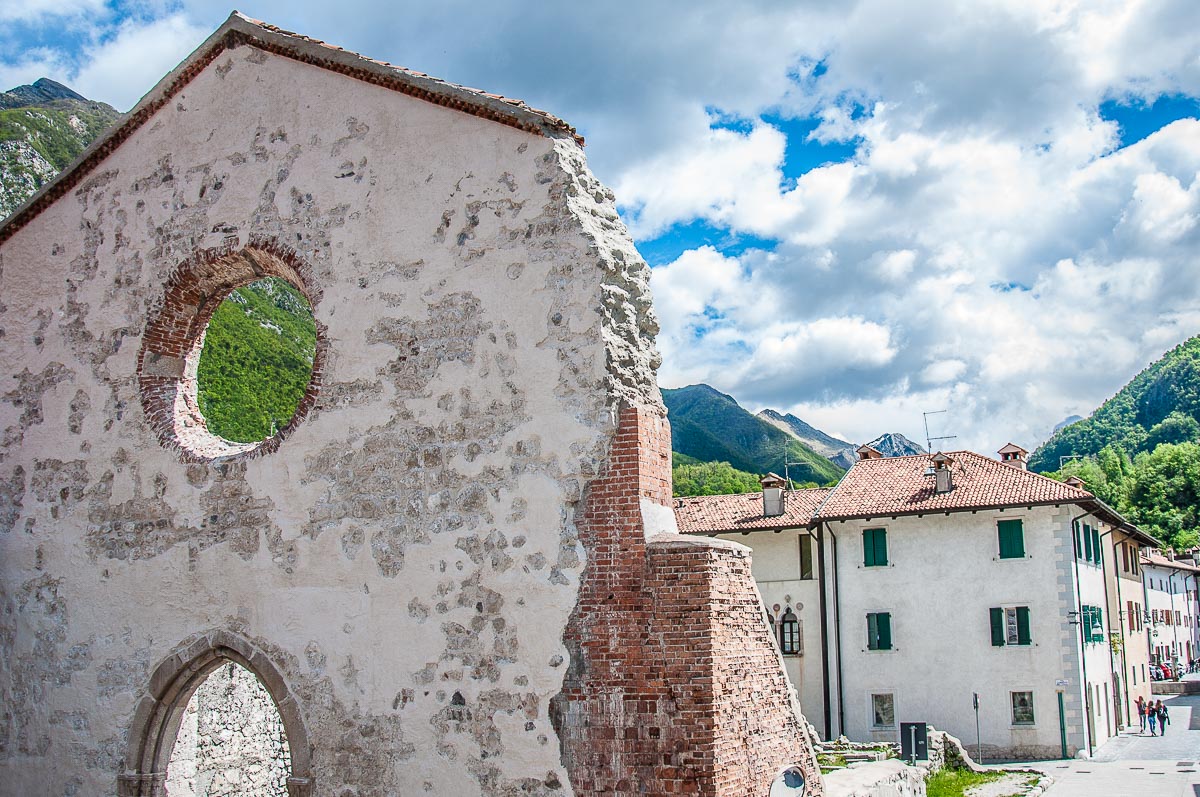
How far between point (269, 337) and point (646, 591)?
133ft

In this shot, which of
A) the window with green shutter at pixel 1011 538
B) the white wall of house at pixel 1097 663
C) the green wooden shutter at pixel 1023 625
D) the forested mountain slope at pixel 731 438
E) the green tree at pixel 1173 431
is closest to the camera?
the green wooden shutter at pixel 1023 625

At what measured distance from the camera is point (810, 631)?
2981 cm

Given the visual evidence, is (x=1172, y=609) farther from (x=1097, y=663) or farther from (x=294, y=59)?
(x=294, y=59)

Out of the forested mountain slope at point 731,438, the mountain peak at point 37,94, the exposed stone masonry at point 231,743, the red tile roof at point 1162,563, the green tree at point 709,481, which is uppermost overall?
the mountain peak at point 37,94

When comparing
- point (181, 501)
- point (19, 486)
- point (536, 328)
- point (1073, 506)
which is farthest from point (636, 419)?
point (1073, 506)

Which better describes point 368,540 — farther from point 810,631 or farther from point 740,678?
point 810,631

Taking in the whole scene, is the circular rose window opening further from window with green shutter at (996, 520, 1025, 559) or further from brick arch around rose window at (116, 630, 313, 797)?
brick arch around rose window at (116, 630, 313, 797)

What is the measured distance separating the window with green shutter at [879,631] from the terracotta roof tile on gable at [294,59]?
2365 cm

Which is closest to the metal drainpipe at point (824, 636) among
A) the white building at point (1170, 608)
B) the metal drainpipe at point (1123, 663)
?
the metal drainpipe at point (1123, 663)

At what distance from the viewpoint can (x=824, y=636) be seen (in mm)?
29438

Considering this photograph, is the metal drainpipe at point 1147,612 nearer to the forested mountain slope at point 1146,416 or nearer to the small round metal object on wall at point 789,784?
the small round metal object on wall at point 789,784

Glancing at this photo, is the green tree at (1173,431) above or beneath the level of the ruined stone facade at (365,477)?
above

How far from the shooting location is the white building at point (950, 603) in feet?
87.3

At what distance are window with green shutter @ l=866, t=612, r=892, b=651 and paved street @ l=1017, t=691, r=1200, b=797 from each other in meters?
4.99
